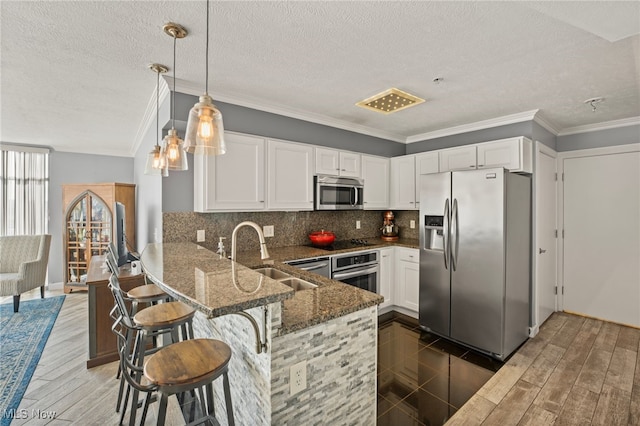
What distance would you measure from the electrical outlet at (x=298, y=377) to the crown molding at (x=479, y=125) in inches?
139

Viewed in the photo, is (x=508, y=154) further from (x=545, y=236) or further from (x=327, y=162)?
(x=327, y=162)

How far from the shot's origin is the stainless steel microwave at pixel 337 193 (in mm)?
3451

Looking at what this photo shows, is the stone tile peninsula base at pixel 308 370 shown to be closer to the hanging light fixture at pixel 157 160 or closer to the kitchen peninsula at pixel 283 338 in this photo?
the kitchen peninsula at pixel 283 338

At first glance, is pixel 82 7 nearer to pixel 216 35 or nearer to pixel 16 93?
pixel 216 35

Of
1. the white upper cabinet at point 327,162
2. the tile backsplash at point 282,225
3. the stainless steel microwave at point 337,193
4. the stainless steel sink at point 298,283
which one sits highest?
the white upper cabinet at point 327,162

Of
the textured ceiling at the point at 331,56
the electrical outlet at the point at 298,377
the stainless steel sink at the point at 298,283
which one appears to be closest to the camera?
the electrical outlet at the point at 298,377

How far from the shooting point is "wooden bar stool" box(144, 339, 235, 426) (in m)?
1.22

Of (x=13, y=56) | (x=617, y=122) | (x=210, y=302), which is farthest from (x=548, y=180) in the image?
(x=13, y=56)

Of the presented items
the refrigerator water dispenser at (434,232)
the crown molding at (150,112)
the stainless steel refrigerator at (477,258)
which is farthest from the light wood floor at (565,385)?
the crown molding at (150,112)

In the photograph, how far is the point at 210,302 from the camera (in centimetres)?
95

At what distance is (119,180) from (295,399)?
6037 mm

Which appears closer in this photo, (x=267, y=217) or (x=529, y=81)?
(x=529, y=81)

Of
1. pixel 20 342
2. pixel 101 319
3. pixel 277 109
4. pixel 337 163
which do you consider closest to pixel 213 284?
pixel 101 319

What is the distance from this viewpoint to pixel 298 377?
1.28 m
